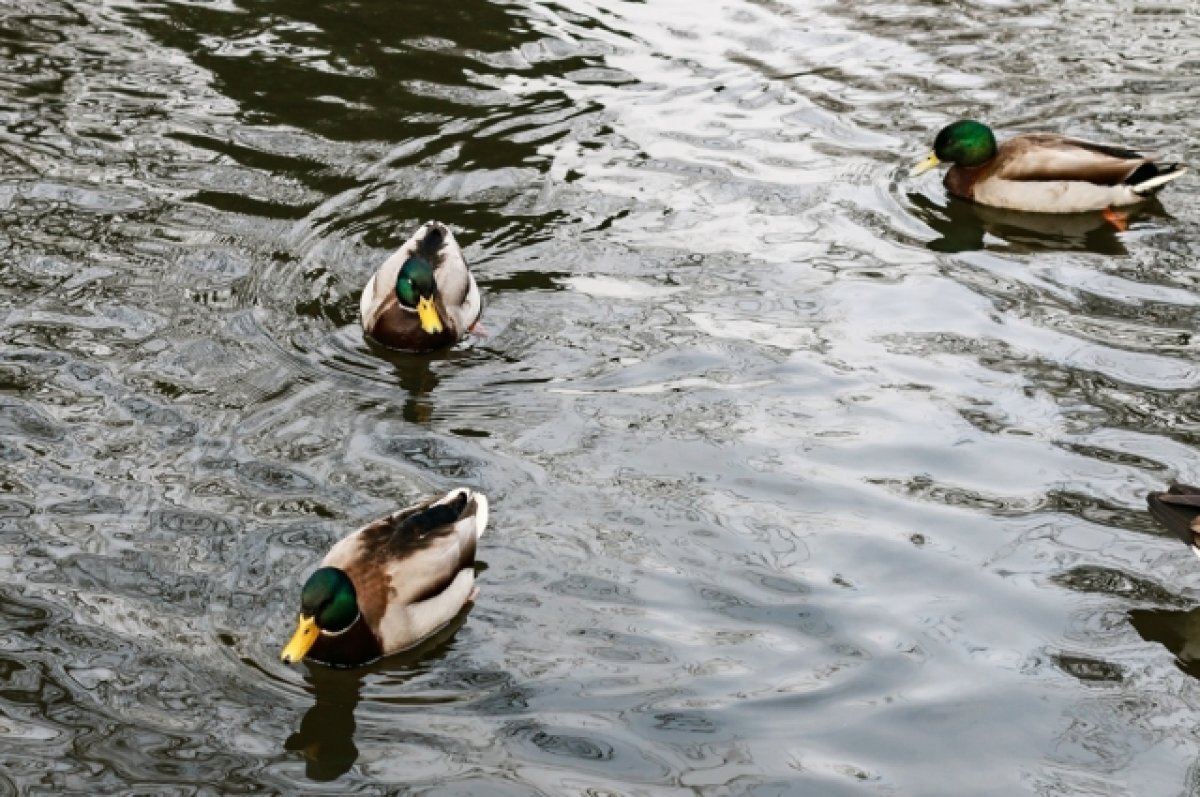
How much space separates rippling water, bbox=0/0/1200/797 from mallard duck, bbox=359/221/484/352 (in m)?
0.16

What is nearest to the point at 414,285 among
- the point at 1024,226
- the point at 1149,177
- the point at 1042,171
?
the point at 1024,226

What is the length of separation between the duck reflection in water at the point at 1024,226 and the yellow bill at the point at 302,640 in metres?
5.74

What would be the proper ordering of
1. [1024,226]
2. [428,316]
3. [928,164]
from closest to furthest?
[428,316], [1024,226], [928,164]

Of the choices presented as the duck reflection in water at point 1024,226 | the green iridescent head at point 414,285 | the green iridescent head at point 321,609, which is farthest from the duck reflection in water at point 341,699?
the duck reflection in water at point 1024,226

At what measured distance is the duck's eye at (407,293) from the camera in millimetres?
10152

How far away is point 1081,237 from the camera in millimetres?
11977

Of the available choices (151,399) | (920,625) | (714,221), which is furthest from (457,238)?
(920,625)

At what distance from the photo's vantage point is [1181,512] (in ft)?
26.6

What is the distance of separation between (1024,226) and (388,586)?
20.0 ft

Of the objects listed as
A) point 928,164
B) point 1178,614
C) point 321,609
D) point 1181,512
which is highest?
point 928,164

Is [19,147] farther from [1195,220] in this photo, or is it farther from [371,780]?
[1195,220]

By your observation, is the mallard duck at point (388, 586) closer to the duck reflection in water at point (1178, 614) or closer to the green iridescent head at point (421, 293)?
the green iridescent head at point (421, 293)

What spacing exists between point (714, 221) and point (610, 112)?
5.94 ft

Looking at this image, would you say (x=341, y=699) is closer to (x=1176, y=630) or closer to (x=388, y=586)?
(x=388, y=586)
